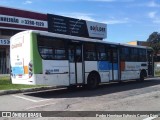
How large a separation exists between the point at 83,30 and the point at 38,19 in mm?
9877

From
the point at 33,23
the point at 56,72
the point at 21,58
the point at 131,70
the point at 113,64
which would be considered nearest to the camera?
the point at 21,58

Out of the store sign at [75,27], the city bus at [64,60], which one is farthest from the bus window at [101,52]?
the store sign at [75,27]

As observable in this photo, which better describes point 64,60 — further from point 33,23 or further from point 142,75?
point 33,23

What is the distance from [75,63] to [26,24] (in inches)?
981

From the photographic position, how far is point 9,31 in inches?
1567

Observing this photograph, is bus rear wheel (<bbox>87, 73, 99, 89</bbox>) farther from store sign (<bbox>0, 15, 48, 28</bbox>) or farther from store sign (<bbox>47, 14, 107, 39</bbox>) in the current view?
store sign (<bbox>47, 14, 107, 39</bbox>)

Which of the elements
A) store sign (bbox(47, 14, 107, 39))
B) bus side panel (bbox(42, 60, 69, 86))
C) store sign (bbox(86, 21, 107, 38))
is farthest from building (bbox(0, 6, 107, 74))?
bus side panel (bbox(42, 60, 69, 86))

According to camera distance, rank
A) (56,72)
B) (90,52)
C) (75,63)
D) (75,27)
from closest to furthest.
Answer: (56,72), (75,63), (90,52), (75,27)

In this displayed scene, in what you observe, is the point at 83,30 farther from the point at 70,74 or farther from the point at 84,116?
the point at 84,116

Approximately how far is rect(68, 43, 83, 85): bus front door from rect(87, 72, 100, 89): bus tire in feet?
2.85

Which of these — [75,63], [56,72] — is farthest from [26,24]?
[56,72]

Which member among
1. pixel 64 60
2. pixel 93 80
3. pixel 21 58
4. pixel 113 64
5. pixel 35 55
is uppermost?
pixel 35 55

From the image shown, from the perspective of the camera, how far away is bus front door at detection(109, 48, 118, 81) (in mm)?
19812

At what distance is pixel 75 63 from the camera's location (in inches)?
658
